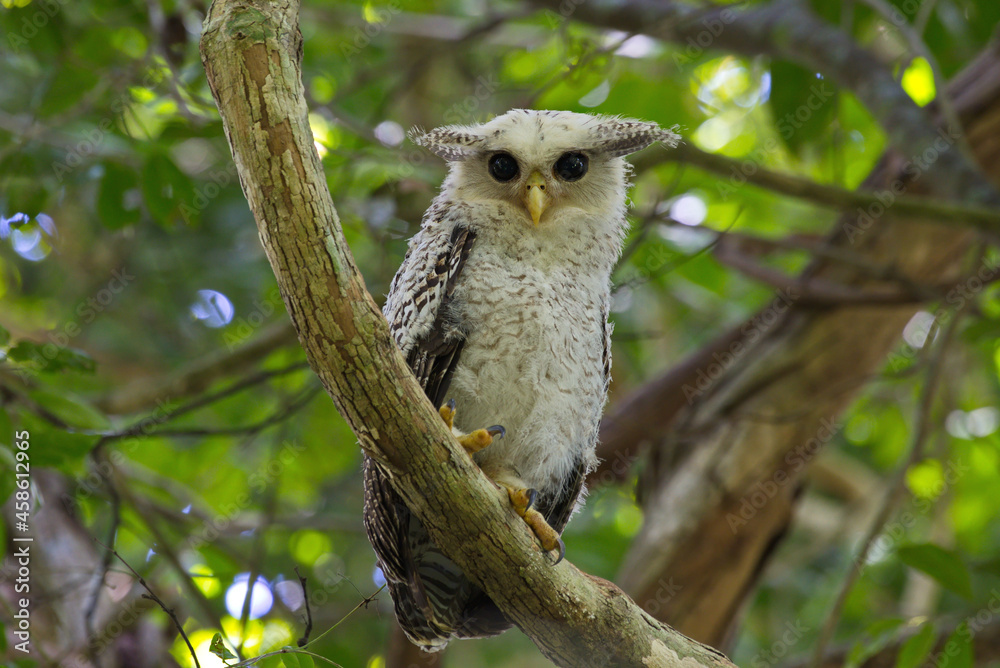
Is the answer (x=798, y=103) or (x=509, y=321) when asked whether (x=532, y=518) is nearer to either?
(x=509, y=321)

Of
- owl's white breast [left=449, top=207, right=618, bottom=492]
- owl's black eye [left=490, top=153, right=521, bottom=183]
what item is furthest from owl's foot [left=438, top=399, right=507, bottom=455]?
owl's black eye [left=490, top=153, right=521, bottom=183]

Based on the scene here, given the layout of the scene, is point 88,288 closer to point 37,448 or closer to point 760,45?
point 37,448

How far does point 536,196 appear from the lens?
112 inches

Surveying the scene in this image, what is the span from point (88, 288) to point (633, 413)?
3.77 m

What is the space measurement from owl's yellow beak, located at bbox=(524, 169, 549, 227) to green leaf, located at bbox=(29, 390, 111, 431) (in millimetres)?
1734

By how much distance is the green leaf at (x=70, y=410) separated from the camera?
2.95 m

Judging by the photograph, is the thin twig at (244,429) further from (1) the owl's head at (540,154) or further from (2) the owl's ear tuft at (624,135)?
(2) the owl's ear tuft at (624,135)

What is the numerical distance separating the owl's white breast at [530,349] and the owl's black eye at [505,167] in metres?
0.16

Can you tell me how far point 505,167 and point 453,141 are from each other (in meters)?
0.21

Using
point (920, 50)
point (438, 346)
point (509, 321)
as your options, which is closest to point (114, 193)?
point (438, 346)

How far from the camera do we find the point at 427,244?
9.49 feet

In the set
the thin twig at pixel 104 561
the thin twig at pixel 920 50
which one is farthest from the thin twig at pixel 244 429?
the thin twig at pixel 920 50

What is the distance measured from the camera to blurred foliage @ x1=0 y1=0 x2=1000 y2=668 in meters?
3.70

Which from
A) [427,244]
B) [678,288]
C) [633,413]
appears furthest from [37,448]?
[678,288]
